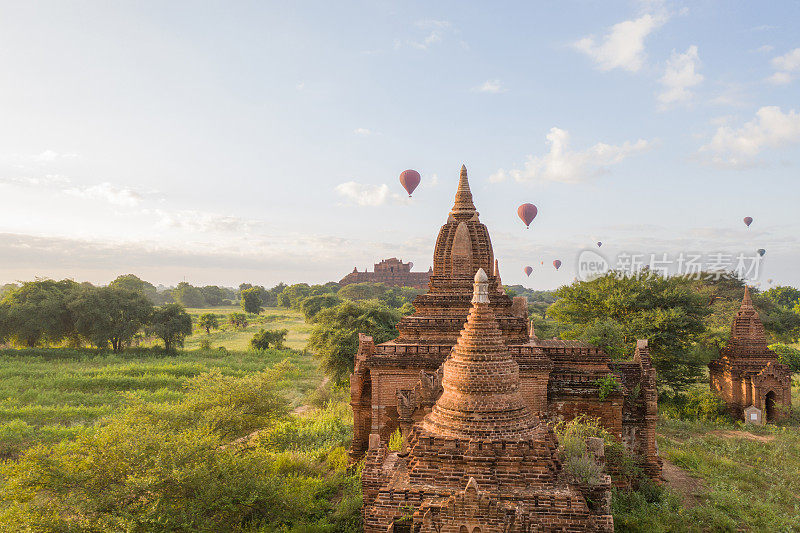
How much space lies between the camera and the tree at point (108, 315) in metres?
50.4

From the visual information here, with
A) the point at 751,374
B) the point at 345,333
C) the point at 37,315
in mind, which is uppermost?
the point at 37,315

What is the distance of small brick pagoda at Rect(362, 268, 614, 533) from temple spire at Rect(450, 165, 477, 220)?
11.2 metres

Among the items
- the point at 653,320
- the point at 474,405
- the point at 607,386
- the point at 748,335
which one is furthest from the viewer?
the point at 653,320

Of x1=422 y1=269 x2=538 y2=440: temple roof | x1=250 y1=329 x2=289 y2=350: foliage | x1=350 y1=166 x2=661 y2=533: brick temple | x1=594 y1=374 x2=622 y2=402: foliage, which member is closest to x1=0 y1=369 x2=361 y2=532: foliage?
x1=350 y1=166 x2=661 y2=533: brick temple

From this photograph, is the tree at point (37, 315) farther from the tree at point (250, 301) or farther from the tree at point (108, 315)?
the tree at point (250, 301)

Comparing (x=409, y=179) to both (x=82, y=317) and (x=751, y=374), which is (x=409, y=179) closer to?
(x=751, y=374)

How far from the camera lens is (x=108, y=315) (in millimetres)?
51000

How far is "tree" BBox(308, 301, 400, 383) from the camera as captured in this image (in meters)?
35.6

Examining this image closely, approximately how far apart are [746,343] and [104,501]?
3286cm

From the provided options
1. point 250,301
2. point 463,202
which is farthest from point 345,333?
point 250,301

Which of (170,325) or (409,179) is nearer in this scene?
(409,179)

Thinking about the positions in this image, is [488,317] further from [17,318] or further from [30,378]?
[17,318]

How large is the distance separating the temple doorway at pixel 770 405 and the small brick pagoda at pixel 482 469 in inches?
1006

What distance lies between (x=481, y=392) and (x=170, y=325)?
171ft
